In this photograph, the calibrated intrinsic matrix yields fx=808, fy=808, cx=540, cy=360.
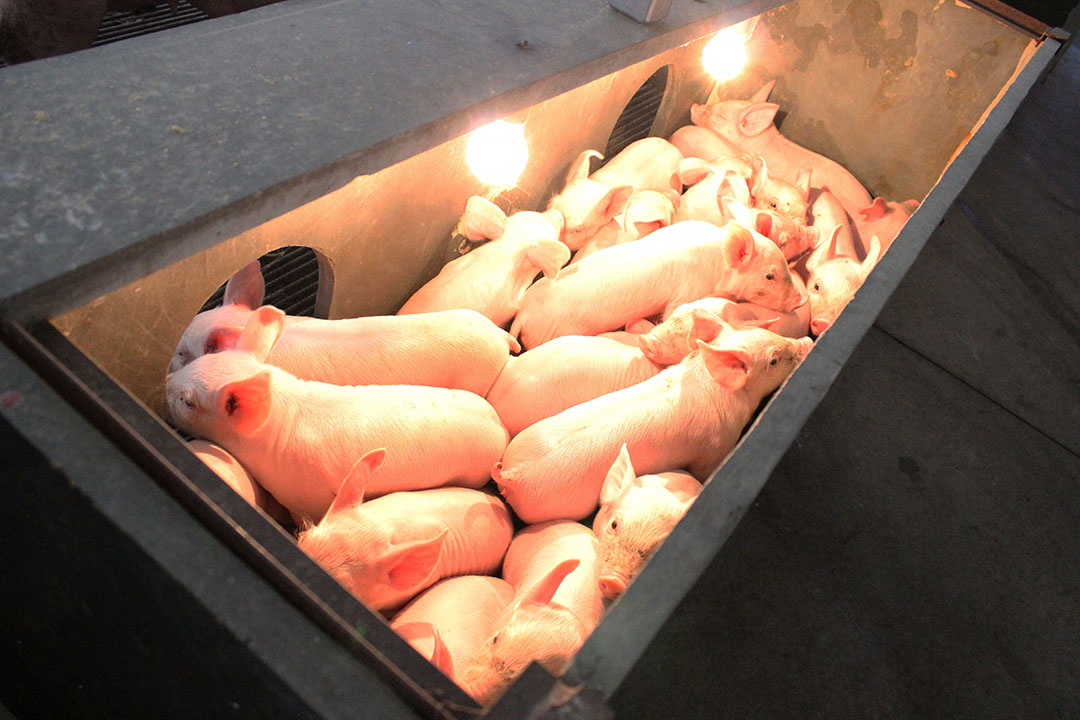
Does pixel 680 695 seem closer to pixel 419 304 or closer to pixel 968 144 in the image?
pixel 419 304

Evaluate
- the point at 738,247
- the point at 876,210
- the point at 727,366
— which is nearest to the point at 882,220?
the point at 876,210

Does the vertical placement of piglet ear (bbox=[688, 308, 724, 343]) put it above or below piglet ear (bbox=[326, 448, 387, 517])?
above

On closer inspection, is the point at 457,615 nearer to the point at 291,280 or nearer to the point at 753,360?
the point at 753,360

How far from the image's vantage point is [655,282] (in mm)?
2527

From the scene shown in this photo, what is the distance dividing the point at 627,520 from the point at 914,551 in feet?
5.09

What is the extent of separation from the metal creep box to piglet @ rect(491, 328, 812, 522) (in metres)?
0.46

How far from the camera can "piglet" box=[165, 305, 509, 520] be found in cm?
160

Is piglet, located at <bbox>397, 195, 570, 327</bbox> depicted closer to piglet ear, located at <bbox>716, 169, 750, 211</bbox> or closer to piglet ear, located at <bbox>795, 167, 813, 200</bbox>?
piglet ear, located at <bbox>716, 169, 750, 211</bbox>

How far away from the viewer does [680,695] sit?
220 centimetres

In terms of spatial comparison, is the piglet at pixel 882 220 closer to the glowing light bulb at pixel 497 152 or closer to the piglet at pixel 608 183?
the piglet at pixel 608 183

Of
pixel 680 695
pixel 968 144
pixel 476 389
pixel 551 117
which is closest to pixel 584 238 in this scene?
pixel 551 117

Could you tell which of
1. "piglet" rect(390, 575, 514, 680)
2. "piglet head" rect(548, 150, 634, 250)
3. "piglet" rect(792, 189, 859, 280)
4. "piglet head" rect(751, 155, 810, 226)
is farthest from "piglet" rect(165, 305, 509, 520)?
"piglet head" rect(751, 155, 810, 226)

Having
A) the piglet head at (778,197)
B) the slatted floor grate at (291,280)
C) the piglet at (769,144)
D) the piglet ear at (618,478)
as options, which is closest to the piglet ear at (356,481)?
the piglet ear at (618,478)

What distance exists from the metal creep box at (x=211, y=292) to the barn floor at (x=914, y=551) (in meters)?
1.16
